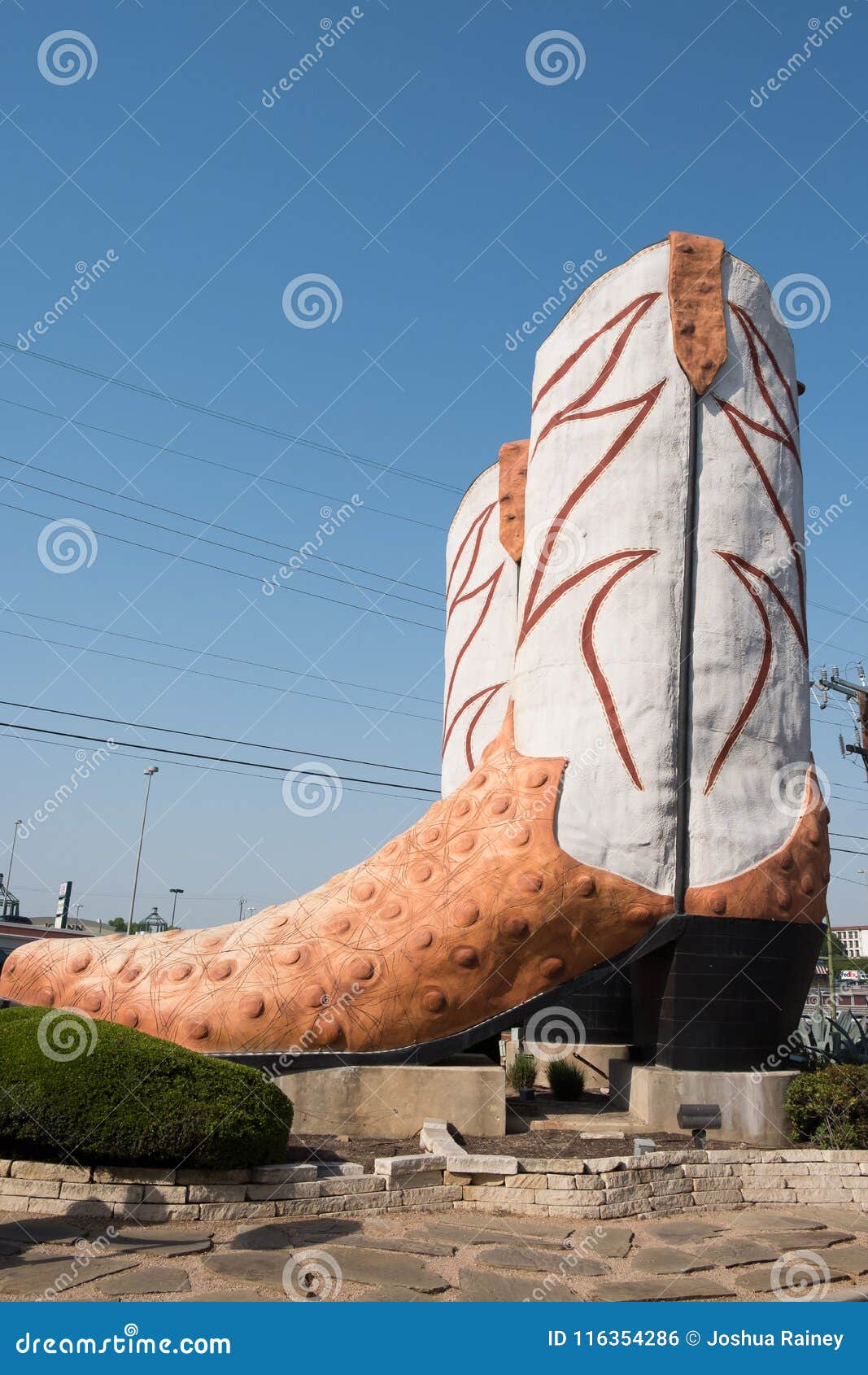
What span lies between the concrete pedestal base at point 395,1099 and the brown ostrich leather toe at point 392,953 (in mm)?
251

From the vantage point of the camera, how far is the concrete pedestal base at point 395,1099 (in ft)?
28.6

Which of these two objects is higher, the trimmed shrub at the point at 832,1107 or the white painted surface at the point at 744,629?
the white painted surface at the point at 744,629

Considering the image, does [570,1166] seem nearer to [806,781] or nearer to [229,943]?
[229,943]

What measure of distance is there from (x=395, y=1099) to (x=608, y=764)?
11.4 ft

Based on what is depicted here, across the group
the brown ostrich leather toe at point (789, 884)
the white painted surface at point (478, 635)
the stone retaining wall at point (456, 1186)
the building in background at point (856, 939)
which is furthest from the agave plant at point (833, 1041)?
the building in background at point (856, 939)

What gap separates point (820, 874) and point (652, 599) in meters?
3.07

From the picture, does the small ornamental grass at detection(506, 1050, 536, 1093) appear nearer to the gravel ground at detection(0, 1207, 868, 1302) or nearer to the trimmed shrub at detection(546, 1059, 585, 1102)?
the trimmed shrub at detection(546, 1059, 585, 1102)

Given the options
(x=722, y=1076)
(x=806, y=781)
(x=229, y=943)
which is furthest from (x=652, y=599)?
(x=229, y=943)

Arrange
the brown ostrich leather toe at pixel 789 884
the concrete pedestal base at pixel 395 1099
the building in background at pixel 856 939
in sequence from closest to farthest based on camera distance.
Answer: the concrete pedestal base at pixel 395 1099
the brown ostrich leather toe at pixel 789 884
the building in background at pixel 856 939

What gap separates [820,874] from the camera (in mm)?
10172

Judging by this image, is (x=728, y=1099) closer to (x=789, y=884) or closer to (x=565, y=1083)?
(x=789, y=884)

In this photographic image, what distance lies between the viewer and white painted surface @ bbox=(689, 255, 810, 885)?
388 inches

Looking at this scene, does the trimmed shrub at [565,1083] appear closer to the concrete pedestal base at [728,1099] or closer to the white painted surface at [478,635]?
the concrete pedestal base at [728,1099]

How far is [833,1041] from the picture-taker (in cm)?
1180
